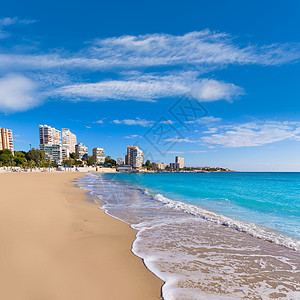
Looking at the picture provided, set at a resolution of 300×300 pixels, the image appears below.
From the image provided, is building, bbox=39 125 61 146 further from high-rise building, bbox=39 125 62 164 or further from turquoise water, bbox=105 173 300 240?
turquoise water, bbox=105 173 300 240

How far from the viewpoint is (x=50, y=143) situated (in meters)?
160

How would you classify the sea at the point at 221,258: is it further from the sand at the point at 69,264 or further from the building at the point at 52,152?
the building at the point at 52,152

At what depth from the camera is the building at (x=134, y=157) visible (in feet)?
514

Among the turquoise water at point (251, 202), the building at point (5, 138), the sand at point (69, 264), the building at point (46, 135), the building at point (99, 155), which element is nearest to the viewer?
the sand at point (69, 264)

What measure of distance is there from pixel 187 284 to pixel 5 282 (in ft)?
9.55

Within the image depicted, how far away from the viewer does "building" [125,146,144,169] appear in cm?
15659

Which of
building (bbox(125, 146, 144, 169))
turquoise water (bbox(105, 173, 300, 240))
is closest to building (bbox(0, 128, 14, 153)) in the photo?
building (bbox(125, 146, 144, 169))

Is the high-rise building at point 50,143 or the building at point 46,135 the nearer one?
the high-rise building at point 50,143

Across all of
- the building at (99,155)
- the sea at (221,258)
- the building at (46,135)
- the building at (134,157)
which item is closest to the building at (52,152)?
the building at (46,135)

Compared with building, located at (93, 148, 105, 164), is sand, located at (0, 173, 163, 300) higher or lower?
lower

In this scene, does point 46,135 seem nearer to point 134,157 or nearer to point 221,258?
point 134,157

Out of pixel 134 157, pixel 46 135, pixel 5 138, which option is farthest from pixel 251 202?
pixel 46 135

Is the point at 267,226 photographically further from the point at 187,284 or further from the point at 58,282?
the point at 58,282

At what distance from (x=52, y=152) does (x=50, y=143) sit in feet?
35.8
